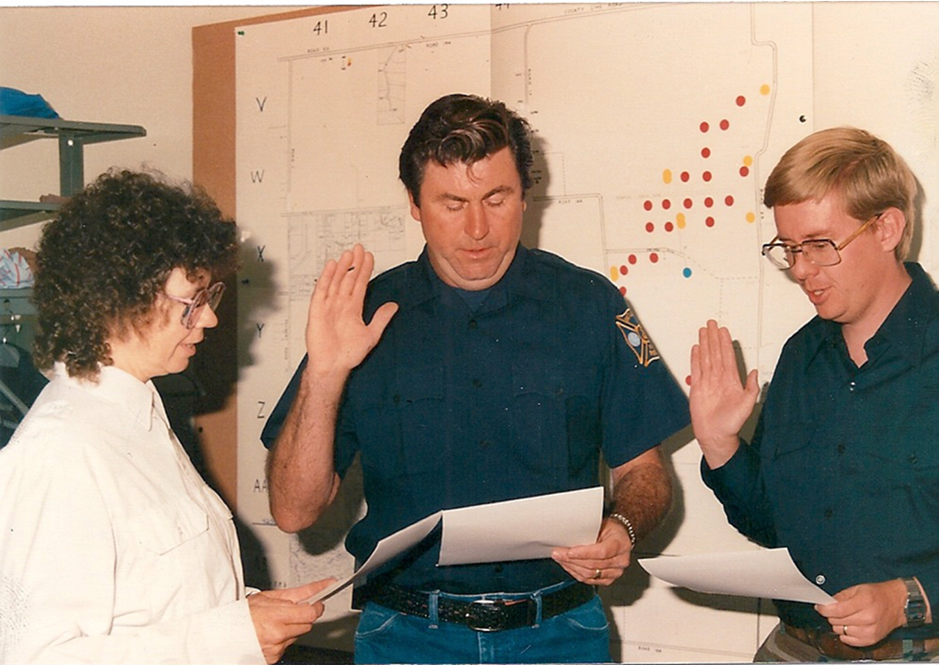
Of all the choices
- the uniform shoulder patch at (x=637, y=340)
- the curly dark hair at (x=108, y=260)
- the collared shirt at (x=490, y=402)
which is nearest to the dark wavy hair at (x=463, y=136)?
the collared shirt at (x=490, y=402)

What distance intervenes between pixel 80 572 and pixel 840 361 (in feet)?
3.78

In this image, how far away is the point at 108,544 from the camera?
1.07 meters

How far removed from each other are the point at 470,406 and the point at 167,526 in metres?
0.54

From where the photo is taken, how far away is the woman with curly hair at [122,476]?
104cm

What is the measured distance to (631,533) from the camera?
145 cm

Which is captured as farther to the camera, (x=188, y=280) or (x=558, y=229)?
(x=558, y=229)

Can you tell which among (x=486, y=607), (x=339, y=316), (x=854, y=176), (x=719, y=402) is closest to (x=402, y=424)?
(x=339, y=316)

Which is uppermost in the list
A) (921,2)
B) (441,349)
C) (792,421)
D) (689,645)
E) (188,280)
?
(921,2)

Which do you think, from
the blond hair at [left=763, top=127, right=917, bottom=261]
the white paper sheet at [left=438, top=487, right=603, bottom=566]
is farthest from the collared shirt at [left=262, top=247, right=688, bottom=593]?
the blond hair at [left=763, top=127, right=917, bottom=261]

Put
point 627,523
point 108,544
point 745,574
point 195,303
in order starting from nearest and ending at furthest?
point 108,544, point 195,303, point 745,574, point 627,523

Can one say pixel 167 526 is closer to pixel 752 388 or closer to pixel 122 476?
pixel 122 476

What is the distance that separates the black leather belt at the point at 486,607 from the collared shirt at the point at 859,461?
0.37 m

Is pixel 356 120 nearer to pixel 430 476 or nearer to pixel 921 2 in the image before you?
pixel 430 476

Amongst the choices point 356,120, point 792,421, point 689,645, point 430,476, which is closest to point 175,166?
point 356,120
